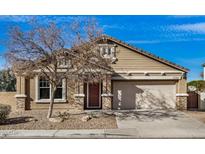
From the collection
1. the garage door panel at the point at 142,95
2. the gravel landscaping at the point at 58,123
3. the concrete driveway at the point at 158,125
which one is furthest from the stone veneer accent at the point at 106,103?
the gravel landscaping at the point at 58,123

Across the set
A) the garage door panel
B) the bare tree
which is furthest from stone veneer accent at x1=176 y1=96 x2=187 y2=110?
the bare tree

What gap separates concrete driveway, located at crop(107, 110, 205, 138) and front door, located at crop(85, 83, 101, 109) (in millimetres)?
2330

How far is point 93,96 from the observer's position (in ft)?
57.6

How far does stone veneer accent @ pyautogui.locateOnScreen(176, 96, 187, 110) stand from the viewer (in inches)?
677

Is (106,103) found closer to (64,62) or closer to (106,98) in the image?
(106,98)

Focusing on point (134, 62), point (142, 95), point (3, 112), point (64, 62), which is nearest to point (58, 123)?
point (3, 112)

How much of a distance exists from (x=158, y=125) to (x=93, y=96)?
5984mm

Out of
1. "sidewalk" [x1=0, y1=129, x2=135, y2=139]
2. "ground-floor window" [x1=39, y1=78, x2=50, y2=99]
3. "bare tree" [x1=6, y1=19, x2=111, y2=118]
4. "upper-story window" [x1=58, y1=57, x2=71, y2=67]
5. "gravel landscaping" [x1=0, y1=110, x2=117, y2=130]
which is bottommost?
"sidewalk" [x1=0, y1=129, x2=135, y2=139]

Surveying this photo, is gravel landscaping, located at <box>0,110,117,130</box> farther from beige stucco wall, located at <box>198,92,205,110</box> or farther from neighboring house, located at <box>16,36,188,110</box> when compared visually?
beige stucco wall, located at <box>198,92,205,110</box>

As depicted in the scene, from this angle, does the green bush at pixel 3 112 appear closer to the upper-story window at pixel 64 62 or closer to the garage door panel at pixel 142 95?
the upper-story window at pixel 64 62

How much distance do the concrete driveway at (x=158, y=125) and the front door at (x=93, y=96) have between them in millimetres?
2330

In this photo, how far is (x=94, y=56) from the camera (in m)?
13.2

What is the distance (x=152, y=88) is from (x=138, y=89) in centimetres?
82
